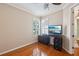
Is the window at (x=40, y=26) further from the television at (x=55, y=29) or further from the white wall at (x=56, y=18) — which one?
the television at (x=55, y=29)

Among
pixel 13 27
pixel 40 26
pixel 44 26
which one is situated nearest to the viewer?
pixel 13 27

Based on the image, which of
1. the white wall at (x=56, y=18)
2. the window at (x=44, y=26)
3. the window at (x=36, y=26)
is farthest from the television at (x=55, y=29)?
the window at (x=36, y=26)

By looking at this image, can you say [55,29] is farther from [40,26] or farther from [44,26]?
[40,26]

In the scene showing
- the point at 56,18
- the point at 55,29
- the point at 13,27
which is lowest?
the point at 55,29

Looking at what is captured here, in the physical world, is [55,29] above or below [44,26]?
below

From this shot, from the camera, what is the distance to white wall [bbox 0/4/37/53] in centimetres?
341

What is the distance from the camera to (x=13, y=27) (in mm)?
3949

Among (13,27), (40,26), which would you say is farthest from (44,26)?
(13,27)

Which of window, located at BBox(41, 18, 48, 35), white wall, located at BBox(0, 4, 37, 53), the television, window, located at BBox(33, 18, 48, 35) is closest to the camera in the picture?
white wall, located at BBox(0, 4, 37, 53)

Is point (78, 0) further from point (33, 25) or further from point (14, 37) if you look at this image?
point (33, 25)

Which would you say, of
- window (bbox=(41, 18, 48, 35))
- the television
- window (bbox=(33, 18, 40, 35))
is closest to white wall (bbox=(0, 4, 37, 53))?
window (bbox=(33, 18, 40, 35))

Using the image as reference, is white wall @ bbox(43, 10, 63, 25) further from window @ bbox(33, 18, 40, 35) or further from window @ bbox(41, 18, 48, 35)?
window @ bbox(33, 18, 40, 35)

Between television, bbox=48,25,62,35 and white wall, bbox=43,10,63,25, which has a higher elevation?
white wall, bbox=43,10,63,25

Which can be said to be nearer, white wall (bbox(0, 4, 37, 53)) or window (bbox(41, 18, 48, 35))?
white wall (bbox(0, 4, 37, 53))
